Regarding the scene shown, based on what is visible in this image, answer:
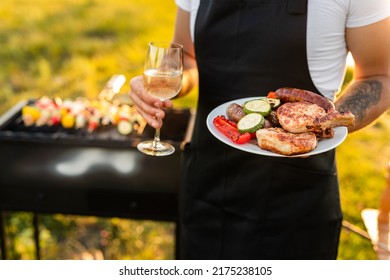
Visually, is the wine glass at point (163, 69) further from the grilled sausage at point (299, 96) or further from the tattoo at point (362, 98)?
the tattoo at point (362, 98)

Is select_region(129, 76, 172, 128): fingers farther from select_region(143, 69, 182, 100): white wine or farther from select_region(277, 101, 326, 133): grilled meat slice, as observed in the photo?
select_region(277, 101, 326, 133): grilled meat slice

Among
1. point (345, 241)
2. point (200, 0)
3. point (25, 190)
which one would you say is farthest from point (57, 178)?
point (345, 241)

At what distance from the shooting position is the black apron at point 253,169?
1.96m

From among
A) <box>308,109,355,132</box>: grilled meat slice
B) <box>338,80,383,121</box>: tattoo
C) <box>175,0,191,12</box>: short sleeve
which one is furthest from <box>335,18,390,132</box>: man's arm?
<box>175,0,191,12</box>: short sleeve

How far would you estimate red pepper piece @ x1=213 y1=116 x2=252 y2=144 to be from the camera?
5.36ft

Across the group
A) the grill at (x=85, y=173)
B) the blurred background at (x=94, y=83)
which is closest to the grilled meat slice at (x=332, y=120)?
the blurred background at (x=94, y=83)

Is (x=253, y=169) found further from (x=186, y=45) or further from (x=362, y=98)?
(x=186, y=45)

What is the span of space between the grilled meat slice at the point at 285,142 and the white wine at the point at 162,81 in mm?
383

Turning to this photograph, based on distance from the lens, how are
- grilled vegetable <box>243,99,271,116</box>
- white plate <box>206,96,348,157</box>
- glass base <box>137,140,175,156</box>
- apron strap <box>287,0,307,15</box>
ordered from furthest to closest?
glass base <box>137,140,175,156</box> < apron strap <box>287,0,307,15</box> < grilled vegetable <box>243,99,271,116</box> < white plate <box>206,96,348,157</box>

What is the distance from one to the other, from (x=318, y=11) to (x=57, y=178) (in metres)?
1.70

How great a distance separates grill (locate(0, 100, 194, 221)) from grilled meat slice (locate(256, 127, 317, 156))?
44.4 inches

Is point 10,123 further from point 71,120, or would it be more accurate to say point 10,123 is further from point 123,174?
point 123,174

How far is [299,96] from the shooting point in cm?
183

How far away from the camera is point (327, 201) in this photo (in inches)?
84.4
